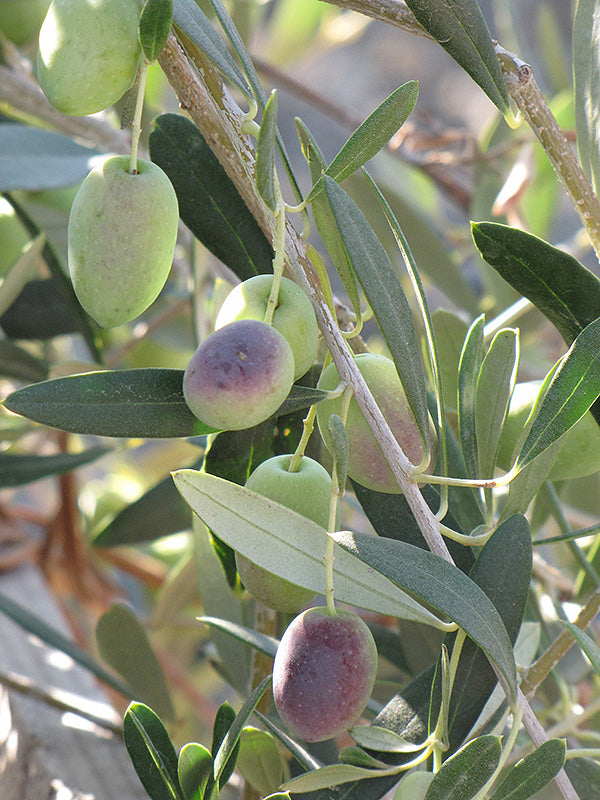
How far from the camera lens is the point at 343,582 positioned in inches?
12.4

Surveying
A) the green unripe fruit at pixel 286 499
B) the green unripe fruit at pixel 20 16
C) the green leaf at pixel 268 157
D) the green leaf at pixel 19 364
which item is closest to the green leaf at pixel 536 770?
the green unripe fruit at pixel 286 499

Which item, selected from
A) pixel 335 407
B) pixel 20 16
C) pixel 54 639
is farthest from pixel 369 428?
pixel 20 16

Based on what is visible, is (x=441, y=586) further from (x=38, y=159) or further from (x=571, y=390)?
(x=38, y=159)

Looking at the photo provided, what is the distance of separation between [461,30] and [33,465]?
45 cm

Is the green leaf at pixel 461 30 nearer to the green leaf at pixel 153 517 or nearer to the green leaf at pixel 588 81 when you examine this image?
the green leaf at pixel 588 81

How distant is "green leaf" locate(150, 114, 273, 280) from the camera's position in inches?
15.7

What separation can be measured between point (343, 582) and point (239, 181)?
16cm

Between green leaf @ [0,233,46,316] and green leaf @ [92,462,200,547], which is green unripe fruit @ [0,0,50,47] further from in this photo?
green leaf @ [92,462,200,547]

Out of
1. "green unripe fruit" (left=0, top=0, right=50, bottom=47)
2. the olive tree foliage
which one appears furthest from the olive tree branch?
"green unripe fruit" (left=0, top=0, right=50, bottom=47)

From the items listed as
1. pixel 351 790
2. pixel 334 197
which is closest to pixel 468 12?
pixel 334 197

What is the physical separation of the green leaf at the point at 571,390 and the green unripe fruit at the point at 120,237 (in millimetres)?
155

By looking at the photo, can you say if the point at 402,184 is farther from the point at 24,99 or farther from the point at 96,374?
the point at 96,374

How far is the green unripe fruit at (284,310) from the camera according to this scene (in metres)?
0.31

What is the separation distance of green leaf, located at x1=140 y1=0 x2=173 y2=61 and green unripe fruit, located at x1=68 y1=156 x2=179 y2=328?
43 mm
